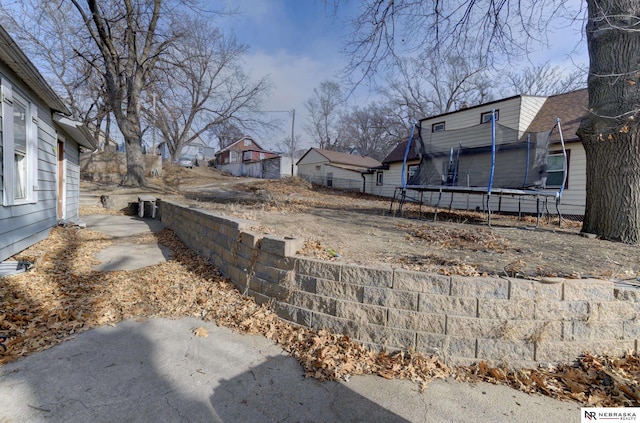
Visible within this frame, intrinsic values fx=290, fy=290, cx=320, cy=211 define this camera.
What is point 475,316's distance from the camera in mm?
2303

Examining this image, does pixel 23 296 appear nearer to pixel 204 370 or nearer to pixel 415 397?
pixel 204 370

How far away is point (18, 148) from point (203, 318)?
4.28 meters

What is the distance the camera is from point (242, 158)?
42406 mm

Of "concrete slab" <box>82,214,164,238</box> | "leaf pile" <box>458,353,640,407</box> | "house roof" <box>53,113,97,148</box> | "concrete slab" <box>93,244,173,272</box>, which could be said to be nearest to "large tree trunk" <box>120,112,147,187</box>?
"house roof" <box>53,113,97,148</box>

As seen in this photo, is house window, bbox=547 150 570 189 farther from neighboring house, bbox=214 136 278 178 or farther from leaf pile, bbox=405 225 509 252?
neighboring house, bbox=214 136 278 178

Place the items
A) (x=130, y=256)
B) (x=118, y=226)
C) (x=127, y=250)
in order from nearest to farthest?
1. (x=130, y=256)
2. (x=127, y=250)
3. (x=118, y=226)

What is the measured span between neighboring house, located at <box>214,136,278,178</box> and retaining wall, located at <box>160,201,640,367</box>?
3234 centimetres

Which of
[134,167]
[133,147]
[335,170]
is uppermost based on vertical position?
[335,170]

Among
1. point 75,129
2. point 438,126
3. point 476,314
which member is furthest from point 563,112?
point 75,129

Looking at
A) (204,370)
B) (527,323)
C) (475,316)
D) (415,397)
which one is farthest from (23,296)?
(527,323)

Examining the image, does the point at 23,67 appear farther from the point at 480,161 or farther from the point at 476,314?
the point at 480,161

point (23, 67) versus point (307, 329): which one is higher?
point (23, 67)

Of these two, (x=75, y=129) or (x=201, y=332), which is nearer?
(x=201, y=332)

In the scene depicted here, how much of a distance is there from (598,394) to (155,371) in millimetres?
3168
